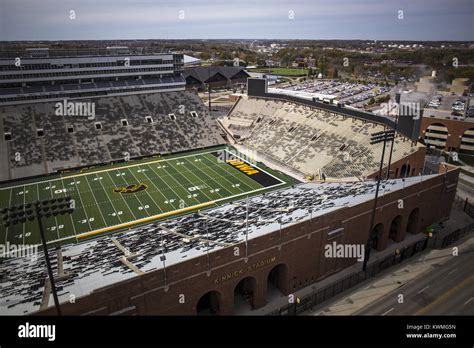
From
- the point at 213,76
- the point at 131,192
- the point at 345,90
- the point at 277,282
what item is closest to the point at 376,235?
the point at 277,282

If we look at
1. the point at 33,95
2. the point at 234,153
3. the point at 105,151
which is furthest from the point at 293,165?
the point at 33,95

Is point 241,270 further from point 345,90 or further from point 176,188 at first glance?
point 345,90

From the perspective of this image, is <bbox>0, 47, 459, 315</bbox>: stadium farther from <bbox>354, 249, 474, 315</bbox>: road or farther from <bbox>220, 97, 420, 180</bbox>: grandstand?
<bbox>354, 249, 474, 315</bbox>: road

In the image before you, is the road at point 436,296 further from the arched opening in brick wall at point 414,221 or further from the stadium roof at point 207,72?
the stadium roof at point 207,72

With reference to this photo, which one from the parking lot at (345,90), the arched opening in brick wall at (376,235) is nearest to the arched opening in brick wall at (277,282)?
the arched opening in brick wall at (376,235)

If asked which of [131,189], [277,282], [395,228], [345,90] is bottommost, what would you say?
[277,282]

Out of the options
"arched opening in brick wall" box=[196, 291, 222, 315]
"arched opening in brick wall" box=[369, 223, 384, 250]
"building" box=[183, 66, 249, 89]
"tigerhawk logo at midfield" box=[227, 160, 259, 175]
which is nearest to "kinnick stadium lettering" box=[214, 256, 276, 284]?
"arched opening in brick wall" box=[196, 291, 222, 315]
